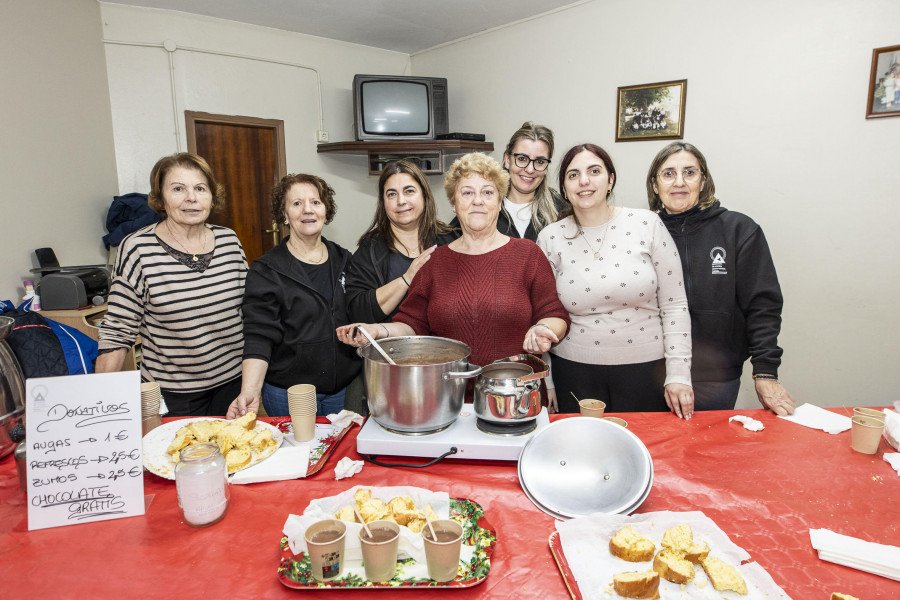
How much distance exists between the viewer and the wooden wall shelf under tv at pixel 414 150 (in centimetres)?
482

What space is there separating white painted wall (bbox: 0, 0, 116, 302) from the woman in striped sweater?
5.99ft

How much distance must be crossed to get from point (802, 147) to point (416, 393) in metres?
3.12

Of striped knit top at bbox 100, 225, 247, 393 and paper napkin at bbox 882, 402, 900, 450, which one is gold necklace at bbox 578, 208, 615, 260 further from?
striped knit top at bbox 100, 225, 247, 393

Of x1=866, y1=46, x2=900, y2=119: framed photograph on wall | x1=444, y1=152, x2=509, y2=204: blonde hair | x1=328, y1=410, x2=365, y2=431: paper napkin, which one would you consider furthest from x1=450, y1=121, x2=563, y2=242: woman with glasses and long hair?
x1=866, y1=46, x2=900, y2=119: framed photograph on wall

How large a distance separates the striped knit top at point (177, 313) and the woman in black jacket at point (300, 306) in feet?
0.41

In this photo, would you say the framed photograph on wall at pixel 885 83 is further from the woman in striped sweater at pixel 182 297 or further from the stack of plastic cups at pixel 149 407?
the stack of plastic cups at pixel 149 407

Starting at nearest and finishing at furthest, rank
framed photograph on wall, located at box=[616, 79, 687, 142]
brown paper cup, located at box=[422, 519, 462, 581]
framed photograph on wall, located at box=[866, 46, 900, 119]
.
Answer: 1. brown paper cup, located at box=[422, 519, 462, 581]
2. framed photograph on wall, located at box=[866, 46, 900, 119]
3. framed photograph on wall, located at box=[616, 79, 687, 142]

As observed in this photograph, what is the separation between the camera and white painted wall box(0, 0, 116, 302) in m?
3.00

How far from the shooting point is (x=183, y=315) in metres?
1.84

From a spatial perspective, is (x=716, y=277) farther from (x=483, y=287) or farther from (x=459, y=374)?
(x=459, y=374)

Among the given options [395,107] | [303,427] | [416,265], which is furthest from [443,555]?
[395,107]

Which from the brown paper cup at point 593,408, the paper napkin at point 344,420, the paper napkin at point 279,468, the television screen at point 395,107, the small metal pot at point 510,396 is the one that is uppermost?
the television screen at point 395,107

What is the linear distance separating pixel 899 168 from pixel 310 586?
11.6 ft

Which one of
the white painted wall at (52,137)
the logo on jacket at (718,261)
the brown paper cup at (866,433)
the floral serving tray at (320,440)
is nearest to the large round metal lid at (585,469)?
the floral serving tray at (320,440)
